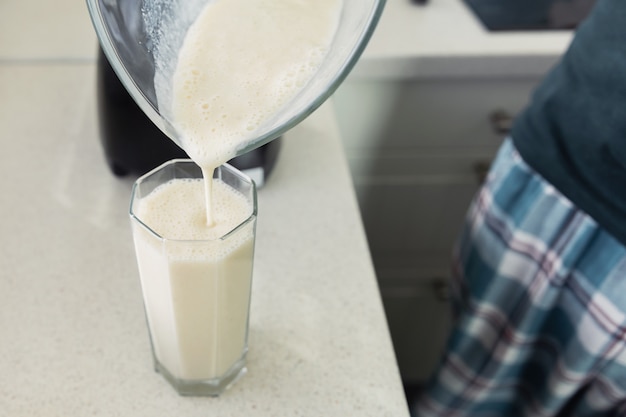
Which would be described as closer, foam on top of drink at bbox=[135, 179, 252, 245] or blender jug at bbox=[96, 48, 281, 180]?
foam on top of drink at bbox=[135, 179, 252, 245]

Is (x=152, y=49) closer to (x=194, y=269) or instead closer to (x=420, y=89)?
(x=194, y=269)

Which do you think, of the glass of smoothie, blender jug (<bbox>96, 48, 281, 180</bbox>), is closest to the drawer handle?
blender jug (<bbox>96, 48, 281, 180</bbox>)

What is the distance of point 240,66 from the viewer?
1.23 feet

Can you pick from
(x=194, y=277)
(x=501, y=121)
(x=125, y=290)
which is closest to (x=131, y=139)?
(x=125, y=290)

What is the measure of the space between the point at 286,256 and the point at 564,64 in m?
0.37

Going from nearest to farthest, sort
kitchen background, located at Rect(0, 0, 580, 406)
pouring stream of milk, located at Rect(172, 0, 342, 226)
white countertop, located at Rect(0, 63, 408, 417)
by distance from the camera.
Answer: pouring stream of milk, located at Rect(172, 0, 342, 226) < white countertop, located at Rect(0, 63, 408, 417) < kitchen background, located at Rect(0, 0, 580, 406)

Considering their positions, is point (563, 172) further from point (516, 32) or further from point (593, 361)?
point (516, 32)

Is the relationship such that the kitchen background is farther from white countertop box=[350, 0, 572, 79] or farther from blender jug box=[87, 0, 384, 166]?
blender jug box=[87, 0, 384, 166]

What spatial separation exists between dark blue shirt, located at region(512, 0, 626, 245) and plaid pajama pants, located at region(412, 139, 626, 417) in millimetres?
34

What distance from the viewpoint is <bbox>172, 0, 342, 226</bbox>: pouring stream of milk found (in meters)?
0.36

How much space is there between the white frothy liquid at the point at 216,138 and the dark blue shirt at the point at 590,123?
0.36 meters

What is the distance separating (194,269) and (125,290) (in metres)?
0.18

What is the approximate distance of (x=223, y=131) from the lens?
1.27 ft

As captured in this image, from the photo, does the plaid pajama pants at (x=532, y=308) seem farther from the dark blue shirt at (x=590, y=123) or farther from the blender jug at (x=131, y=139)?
the blender jug at (x=131, y=139)
